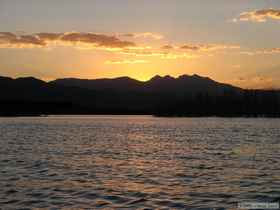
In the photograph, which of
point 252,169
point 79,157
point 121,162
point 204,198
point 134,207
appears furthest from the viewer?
point 79,157

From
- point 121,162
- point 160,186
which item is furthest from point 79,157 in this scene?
point 160,186

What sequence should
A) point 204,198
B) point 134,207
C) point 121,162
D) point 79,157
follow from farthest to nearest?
1. point 79,157
2. point 121,162
3. point 204,198
4. point 134,207

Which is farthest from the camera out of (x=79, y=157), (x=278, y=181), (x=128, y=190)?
(x=79, y=157)

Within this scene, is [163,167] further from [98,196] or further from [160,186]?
[98,196]

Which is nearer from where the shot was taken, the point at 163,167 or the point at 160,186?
the point at 160,186

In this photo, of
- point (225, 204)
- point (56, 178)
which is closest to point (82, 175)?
point (56, 178)

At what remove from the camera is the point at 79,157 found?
2275 inches

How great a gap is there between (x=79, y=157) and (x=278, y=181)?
91.9 feet

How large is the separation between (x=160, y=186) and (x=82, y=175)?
29.3 feet

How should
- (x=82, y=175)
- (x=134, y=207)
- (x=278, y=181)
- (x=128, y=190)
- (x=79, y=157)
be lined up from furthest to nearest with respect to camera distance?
(x=79, y=157), (x=82, y=175), (x=278, y=181), (x=128, y=190), (x=134, y=207)

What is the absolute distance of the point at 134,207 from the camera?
27.1 metres

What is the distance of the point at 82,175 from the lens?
133ft

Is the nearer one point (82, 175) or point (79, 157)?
point (82, 175)

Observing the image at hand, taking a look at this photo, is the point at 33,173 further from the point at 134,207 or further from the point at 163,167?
the point at 134,207
